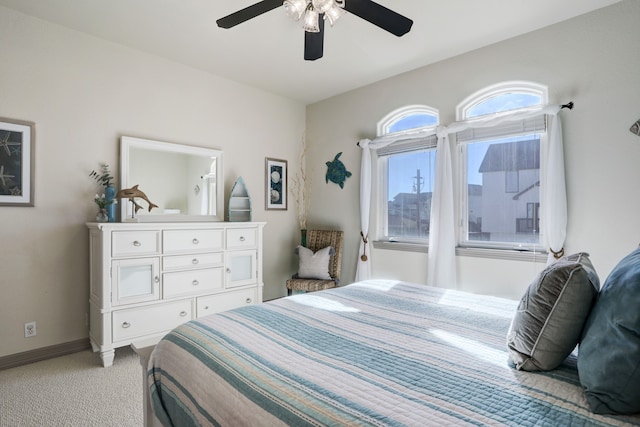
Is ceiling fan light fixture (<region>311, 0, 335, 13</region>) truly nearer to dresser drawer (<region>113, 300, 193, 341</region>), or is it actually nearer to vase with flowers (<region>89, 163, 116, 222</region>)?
vase with flowers (<region>89, 163, 116, 222</region>)

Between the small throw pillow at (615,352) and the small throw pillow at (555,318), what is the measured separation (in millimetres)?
54

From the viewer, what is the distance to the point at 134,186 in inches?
124

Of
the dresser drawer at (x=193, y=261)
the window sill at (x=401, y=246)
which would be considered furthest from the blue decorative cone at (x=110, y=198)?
the window sill at (x=401, y=246)

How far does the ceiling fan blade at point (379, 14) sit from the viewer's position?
179cm

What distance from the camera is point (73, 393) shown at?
7.40 ft

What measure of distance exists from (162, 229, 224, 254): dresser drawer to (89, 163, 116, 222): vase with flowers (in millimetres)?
491

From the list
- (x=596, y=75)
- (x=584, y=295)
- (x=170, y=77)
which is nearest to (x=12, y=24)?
(x=170, y=77)

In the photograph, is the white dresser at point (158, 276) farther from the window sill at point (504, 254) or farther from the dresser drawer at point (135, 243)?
the window sill at point (504, 254)

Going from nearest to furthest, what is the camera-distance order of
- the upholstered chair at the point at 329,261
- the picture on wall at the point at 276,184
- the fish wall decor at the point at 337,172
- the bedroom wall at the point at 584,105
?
1. the bedroom wall at the point at 584,105
2. the upholstered chair at the point at 329,261
3. the fish wall decor at the point at 337,172
4. the picture on wall at the point at 276,184

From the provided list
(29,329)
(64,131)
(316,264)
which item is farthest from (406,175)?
(29,329)

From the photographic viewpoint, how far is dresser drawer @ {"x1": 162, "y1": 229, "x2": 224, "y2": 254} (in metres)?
3.00

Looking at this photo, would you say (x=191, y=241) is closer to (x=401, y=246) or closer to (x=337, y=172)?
(x=337, y=172)

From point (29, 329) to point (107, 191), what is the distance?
127cm

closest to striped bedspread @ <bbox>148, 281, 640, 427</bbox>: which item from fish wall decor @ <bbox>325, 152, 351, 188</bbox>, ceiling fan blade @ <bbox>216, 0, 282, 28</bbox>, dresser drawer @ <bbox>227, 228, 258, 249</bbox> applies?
ceiling fan blade @ <bbox>216, 0, 282, 28</bbox>
